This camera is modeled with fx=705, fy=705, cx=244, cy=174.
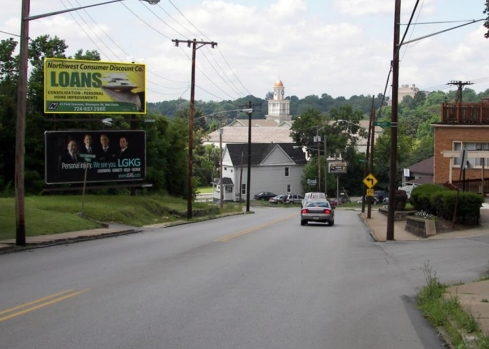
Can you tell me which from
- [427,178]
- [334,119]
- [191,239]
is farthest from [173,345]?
[334,119]

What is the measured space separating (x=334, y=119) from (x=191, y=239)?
85310 mm

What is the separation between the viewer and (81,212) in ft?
115

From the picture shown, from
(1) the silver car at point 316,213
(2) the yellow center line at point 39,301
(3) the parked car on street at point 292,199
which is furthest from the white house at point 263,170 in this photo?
(2) the yellow center line at point 39,301

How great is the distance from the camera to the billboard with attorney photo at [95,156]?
3862 cm

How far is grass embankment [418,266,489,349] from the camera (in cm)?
865

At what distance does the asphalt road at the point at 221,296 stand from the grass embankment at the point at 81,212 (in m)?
6.77

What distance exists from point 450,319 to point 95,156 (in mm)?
Answer: 31447

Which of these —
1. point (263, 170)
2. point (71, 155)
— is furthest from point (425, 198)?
point (263, 170)

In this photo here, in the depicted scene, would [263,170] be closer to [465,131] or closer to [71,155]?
[465,131]

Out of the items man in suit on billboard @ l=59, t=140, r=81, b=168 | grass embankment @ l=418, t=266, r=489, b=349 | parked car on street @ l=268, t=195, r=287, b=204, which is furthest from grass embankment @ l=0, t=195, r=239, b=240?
parked car on street @ l=268, t=195, r=287, b=204

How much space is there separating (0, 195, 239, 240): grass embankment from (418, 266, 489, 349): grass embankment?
16.2 metres

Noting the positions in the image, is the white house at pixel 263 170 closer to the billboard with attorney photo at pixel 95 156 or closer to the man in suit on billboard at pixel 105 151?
the billboard with attorney photo at pixel 95 156

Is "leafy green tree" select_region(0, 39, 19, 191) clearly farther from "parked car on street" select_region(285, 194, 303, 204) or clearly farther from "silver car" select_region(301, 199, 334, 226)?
"parked car on street" select_region(285, 194, 303, 204)

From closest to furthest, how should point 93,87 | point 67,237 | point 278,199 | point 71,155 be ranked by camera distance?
point 67,237 → point 71,155 → point 93,87 → point 278,199
